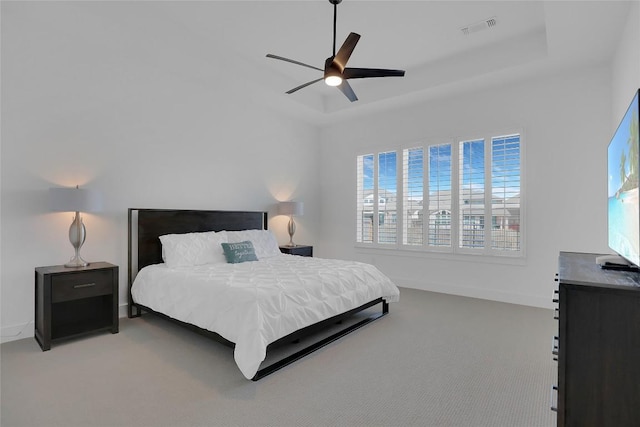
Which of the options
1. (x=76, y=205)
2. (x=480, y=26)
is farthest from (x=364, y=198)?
(x=76, y=205)

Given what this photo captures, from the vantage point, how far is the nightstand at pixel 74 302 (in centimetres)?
288

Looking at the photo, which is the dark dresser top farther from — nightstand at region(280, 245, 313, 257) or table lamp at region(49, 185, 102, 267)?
nightstand at region(280, 245, 313, 257)

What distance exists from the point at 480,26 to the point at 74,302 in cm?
528

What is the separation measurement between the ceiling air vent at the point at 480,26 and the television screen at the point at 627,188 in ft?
7.13

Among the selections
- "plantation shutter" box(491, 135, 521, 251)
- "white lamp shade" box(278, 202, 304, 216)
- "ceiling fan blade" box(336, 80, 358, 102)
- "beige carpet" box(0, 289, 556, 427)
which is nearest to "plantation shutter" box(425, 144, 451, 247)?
"plantation shutter" box(491, 135, 521, 251)

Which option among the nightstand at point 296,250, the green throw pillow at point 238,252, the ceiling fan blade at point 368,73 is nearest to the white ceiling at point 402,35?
the ceiling fan blade at point 368,73

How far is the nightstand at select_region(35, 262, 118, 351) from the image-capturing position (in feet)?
9.46

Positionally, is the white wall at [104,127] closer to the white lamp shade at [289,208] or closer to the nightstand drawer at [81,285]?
the nightstand drawer at [81,285]

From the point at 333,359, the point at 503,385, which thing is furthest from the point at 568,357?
the point at 333,359

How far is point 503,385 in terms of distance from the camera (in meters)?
2.33

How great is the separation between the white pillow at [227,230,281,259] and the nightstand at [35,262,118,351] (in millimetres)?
1460

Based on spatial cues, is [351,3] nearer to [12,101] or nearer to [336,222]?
[12,101]

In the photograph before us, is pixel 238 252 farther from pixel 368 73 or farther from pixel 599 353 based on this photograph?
pixel 599 353

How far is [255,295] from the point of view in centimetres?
253
